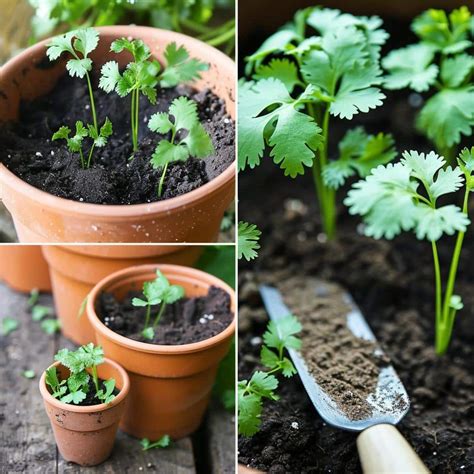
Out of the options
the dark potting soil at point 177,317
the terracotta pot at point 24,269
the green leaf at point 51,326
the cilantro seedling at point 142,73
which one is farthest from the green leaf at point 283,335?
the terracotta pot at point 24,269

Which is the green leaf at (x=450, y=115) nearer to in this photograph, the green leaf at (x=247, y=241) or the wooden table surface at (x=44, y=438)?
the green leaf at (x=247, y=241)

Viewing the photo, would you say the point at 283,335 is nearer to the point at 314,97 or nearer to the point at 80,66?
the point at 314,97

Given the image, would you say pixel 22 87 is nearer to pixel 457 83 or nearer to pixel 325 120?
pixel 325 120

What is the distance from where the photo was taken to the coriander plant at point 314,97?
1215 millimetres

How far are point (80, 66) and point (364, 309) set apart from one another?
820 millimetres

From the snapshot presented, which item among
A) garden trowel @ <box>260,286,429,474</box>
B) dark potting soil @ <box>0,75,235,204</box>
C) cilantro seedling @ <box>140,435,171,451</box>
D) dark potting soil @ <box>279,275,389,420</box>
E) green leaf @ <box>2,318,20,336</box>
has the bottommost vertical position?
Answer: cilantro seedling @ <box>140,435,171,451</box>

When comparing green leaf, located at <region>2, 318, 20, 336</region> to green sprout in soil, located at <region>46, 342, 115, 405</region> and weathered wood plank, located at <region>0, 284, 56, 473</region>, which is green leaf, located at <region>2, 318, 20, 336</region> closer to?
weathered wood plank, located at <region>0, 284, 56, 473</region>

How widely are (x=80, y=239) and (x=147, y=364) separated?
28cm

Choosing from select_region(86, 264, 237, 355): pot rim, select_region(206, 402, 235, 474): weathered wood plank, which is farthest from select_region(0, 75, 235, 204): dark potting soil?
select_region(206, 402, 235, 474): weathered wood plank

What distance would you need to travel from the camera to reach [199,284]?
1480 millimetres

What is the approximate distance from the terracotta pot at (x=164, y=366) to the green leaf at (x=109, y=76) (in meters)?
0.38

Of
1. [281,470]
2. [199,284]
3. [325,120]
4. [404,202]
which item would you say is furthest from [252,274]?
[404,202]

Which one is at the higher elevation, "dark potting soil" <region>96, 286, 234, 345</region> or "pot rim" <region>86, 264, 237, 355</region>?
"pot rim" <region>86, 264, 237, 355</region>

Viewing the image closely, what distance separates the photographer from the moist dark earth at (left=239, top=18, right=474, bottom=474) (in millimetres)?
1244
